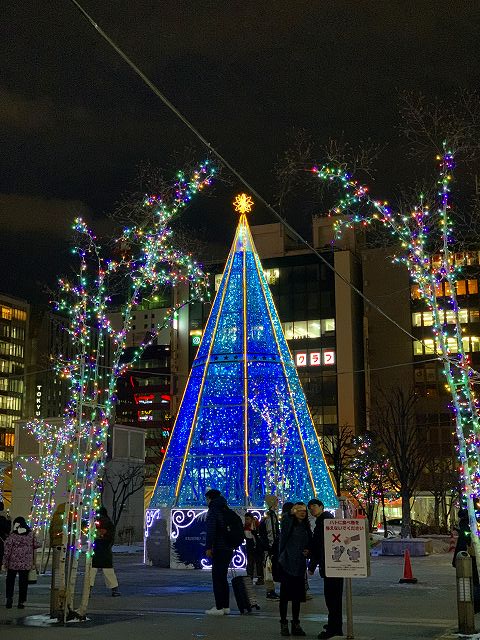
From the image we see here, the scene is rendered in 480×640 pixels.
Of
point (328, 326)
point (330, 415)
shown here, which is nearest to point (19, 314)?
point (328, 326)

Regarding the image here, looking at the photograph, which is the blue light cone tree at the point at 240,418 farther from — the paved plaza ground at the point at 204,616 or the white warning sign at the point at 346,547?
the white warning sign at the point at 346,547

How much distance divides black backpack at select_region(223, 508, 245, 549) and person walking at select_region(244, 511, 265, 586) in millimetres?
4371

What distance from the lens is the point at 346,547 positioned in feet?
31.6

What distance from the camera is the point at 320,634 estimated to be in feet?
32.1

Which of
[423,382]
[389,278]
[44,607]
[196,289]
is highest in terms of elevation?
[389,278]

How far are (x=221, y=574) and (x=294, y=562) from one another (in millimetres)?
1910

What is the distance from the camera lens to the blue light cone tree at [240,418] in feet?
69.9

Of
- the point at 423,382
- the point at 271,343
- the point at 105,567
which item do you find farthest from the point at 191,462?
the point at 423,382

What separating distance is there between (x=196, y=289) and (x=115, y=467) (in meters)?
29.2

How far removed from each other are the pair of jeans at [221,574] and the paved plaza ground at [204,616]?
279mm

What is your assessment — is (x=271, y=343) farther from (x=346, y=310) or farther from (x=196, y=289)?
(x=346, y=310)

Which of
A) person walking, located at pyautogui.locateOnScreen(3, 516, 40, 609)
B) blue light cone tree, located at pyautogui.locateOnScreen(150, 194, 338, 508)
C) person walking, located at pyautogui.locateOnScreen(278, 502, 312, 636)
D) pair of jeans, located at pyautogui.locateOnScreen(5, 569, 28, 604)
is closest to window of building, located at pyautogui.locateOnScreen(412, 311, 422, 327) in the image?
blue light cone tree, located at pyautogui.locateOnScreen(150, 194, 338, 508)

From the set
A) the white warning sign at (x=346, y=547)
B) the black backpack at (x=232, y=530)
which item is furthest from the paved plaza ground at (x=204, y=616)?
the black backpack at (x=232, y=530)

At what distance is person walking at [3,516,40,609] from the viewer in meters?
13.4
